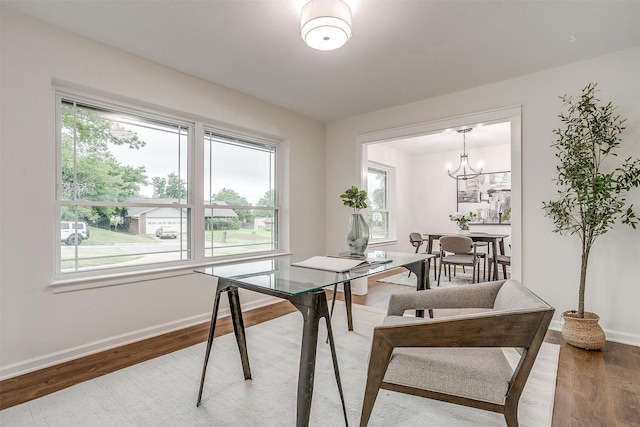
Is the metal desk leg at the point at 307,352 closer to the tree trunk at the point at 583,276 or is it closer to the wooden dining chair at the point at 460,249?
the tree trunk at the point at 583,276

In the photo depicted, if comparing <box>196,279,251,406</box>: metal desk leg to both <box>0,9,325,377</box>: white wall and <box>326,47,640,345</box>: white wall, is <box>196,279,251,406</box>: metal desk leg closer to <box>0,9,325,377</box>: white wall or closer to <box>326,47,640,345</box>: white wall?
<box>0,9,325,377</box>: white wall

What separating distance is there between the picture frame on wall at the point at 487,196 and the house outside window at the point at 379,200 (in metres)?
1.50

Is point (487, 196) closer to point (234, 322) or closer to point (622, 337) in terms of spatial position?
point (622, 337)

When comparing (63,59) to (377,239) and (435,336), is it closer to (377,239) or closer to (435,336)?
(435,336)

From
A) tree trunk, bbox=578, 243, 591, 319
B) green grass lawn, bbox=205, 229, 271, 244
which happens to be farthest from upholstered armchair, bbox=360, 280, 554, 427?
green grass lawn, bbox=205, 229, 271, 244

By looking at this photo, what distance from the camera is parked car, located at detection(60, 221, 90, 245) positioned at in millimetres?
2439

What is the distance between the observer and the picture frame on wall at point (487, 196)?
6.06 m

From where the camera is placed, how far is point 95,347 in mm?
2451

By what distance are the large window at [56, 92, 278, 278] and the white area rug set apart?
1.02 meters

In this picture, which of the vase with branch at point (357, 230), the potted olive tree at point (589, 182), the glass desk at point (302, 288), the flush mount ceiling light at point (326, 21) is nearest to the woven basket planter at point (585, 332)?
the potted olive tree at point (589, 182)

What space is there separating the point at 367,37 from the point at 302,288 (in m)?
2.00

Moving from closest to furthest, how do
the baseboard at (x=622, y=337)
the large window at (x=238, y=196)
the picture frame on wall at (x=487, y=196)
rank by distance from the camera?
the baseboard at (x=622, y=337) → the large window at (x=238, y=196) → the picture frame on wall at (x=487, y=196)

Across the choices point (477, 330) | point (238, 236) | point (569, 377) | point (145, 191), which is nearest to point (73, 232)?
point (145, 191)

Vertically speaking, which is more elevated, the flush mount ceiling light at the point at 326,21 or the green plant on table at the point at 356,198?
the flush mount ceiling light at the point at 326,21
